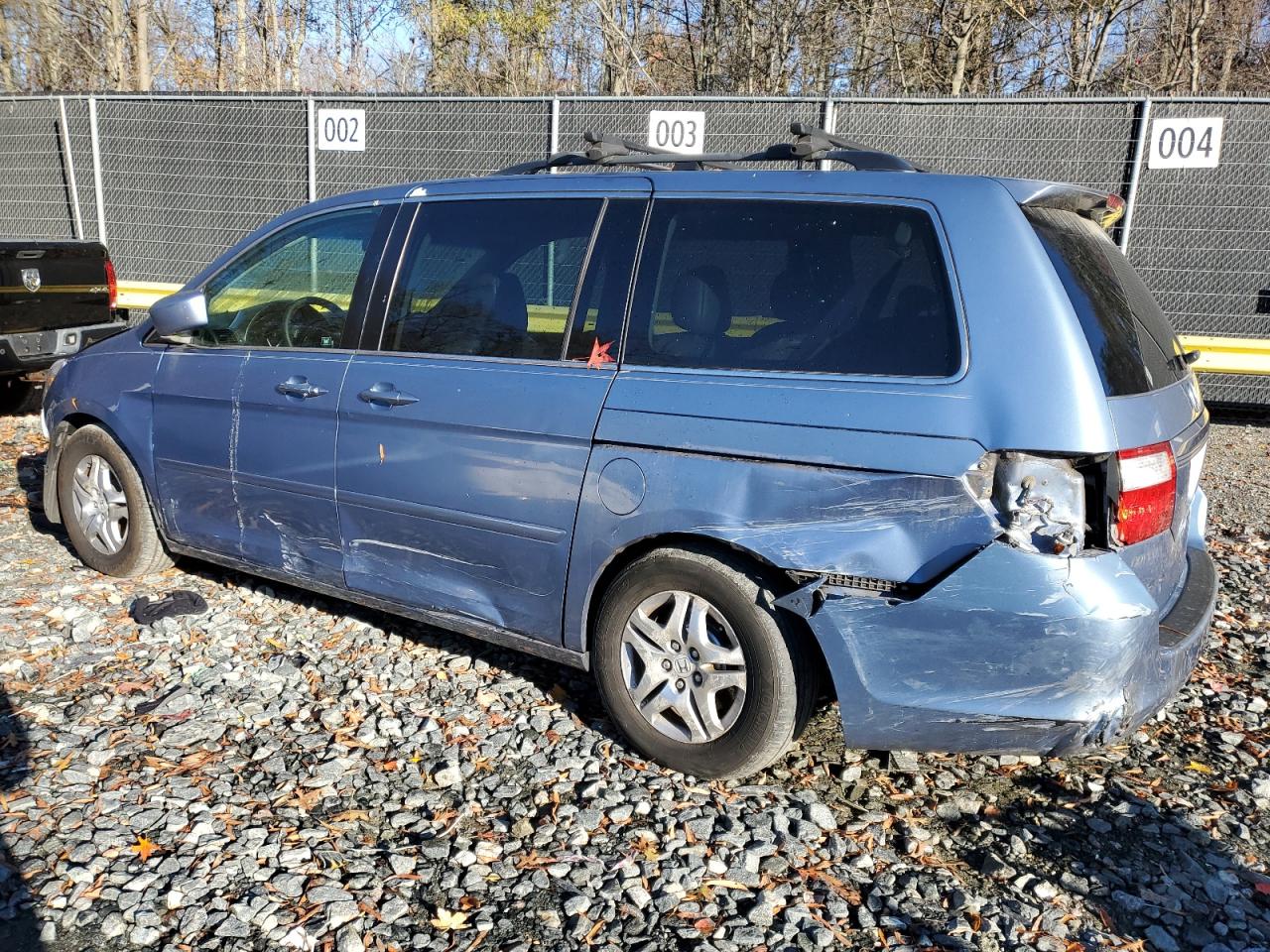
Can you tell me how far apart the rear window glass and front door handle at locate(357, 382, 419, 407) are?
7.18ft

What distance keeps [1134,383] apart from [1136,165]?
24.7 feet

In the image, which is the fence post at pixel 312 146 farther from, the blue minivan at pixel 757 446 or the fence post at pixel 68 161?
the blue minivan at pixel 757 446

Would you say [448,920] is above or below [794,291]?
below

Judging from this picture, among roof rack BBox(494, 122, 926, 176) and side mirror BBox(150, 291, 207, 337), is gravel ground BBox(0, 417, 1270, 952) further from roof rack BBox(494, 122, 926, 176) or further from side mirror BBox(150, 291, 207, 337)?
roof rack BBox(494, 122, 926, 176)

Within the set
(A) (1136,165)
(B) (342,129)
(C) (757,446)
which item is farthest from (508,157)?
(C) (757,446)

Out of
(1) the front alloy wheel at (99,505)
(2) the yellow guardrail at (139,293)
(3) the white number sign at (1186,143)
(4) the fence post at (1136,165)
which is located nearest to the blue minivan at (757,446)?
(1) the front alloy wheel at (99,505)

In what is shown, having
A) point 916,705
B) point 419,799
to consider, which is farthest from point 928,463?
point 419,799

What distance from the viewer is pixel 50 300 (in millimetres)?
8258

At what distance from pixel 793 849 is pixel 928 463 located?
1187mm

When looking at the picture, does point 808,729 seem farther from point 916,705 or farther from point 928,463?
point 928,463

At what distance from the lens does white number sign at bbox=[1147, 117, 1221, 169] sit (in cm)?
919

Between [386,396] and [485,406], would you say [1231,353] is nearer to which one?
[485,406]

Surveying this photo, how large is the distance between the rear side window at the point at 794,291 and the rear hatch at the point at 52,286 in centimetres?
658

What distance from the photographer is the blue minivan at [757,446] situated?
2.78 m
